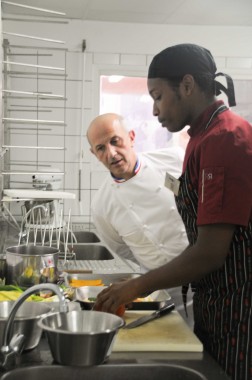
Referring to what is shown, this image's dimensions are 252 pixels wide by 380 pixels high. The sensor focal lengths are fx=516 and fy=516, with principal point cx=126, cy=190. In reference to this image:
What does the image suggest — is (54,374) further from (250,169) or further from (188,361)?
(250,169)

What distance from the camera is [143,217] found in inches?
83.9

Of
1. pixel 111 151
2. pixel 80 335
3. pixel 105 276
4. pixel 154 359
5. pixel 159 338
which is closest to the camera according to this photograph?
pixel 80 335

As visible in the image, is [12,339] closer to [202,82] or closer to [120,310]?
[120,310]

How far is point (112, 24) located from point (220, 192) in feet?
8.20

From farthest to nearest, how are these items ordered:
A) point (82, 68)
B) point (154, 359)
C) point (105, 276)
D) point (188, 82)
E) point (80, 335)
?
point (82, 68), point (105, 276), point (188, 82), point (154, 359), point (80, 335)

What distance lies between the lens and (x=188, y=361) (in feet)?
3.64

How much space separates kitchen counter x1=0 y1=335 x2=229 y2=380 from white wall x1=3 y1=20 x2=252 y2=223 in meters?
2.32

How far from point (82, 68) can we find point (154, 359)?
259 centimetres

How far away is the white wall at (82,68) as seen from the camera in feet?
11.0

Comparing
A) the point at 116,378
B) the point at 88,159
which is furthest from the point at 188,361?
the point at 88,159

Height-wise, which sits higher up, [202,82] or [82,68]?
[82,68]

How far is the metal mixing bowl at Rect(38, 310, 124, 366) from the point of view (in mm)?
982

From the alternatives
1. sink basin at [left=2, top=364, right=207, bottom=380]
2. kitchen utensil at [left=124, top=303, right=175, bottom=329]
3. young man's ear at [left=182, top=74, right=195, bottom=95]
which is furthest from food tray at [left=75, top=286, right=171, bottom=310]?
young man's ear at [left=182, top=74, right=195, bottom=95]

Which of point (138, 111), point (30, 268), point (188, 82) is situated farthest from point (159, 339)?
point (138, 111)
